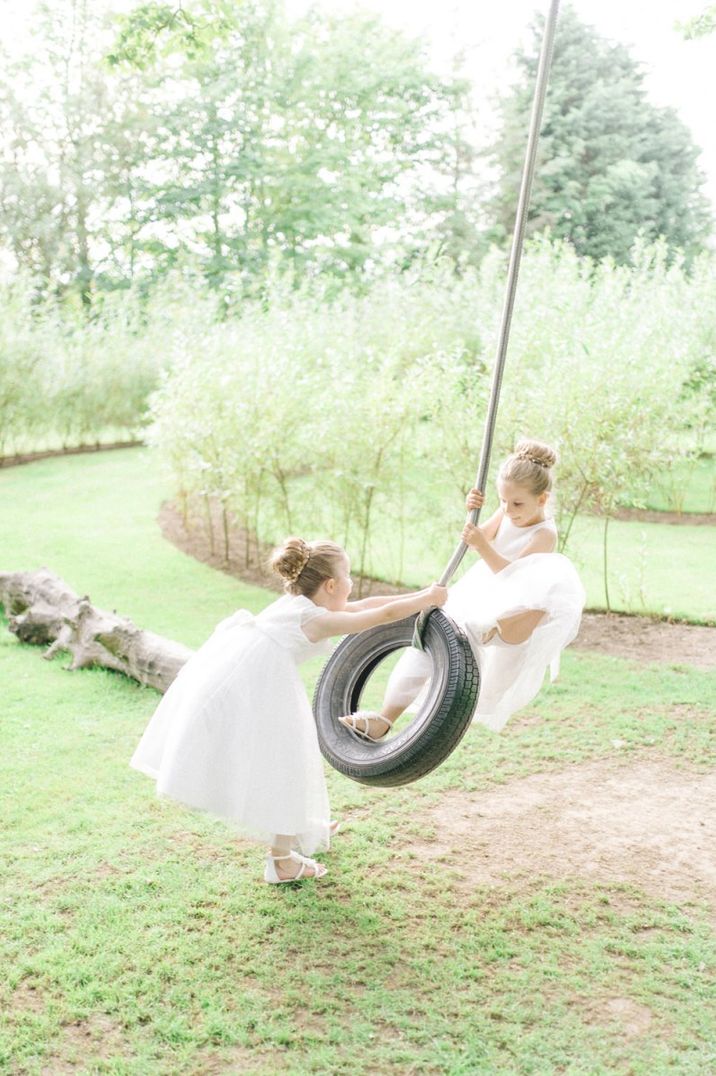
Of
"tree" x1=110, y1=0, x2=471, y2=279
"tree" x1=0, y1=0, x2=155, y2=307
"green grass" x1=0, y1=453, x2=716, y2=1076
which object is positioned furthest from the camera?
"tree" x1=110, y1=0, x2=471, y2=279

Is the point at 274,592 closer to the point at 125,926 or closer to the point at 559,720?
the point at 559,720

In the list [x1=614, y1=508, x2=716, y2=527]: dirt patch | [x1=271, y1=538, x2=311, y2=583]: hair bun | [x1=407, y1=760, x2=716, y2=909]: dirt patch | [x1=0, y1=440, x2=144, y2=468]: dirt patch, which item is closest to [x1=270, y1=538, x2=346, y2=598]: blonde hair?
[x1=271, y1=538, x2=311, y2=583]: hair bun

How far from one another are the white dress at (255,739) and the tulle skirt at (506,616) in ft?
1.58

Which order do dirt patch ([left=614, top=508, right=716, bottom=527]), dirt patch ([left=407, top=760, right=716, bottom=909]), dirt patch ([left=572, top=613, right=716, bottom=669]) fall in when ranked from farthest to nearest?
dirt patch ([left=614, top=508, right=716, bottom=527])
dirt patch ([left=572, top=613, right=716, bottom=669])
dirt patch ([left=407, top=760, right=716, bottom=909])

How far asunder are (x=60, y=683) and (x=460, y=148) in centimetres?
1910

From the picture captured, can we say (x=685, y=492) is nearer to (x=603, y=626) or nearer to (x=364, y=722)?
(x=603, y=626)

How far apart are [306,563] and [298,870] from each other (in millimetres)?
1009

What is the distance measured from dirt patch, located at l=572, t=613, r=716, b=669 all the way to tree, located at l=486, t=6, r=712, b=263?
46.6ft

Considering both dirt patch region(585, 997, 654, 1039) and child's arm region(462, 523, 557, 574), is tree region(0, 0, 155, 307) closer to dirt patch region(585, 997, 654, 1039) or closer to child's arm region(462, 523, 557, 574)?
child's arm region(462, 523, 557, 574)

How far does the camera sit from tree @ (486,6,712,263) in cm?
1930

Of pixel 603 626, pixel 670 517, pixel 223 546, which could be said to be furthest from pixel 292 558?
pixel 670 517

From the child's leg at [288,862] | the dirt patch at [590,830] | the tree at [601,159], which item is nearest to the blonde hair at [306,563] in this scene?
the child's leg at [288,862]

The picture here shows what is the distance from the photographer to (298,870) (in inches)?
123

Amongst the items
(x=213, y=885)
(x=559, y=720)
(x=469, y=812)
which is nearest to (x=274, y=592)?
(x=559, y=720)
